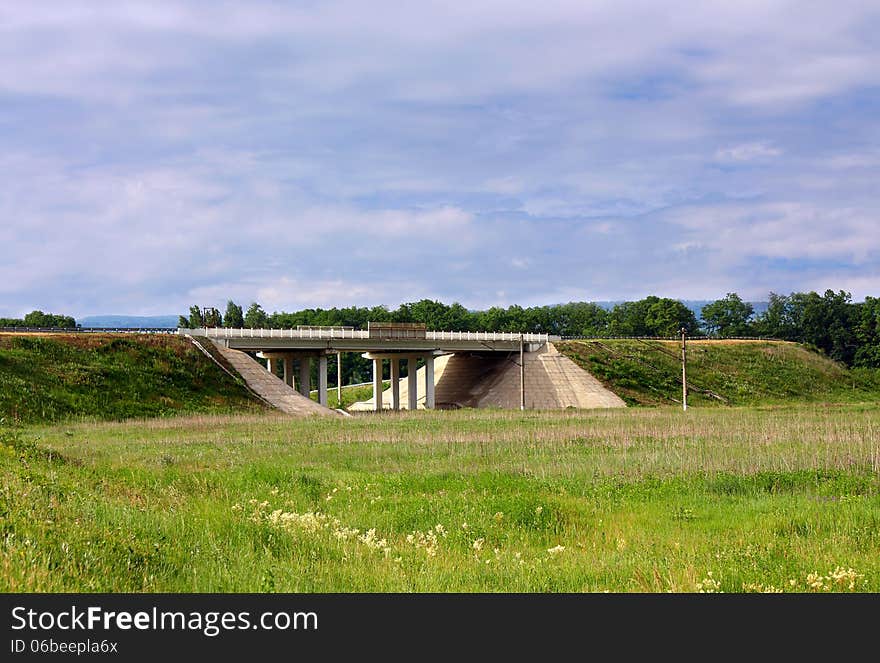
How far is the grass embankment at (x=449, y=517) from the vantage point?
40.6 ft

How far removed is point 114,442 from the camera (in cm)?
3897

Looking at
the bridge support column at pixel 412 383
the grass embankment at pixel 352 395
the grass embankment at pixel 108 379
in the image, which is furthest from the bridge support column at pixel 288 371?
the grass embankment at pixel 108 379

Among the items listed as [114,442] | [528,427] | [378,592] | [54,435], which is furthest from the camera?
[528,427]

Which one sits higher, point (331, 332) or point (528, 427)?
point (331, 332)

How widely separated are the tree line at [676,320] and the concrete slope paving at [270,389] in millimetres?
64232

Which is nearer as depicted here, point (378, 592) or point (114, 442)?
point (378, 592)

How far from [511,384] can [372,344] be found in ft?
56.9

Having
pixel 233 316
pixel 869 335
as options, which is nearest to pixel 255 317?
pixel 233 316

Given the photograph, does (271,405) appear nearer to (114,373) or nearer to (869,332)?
(114,373)

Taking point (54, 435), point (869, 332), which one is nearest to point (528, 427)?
point (54, 435)

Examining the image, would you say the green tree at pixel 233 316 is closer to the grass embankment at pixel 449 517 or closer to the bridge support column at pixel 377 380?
the bridge support column at pixel 377 380

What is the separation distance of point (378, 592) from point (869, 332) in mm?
162652

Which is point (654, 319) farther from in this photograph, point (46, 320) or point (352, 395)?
point (46, 320)

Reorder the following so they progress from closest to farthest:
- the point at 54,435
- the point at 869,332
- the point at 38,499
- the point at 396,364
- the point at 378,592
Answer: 1. the point at 378,592
2. the point at 38,499
3. the point at 54,435
4. the point at 396,364
5. the point at 869,332
